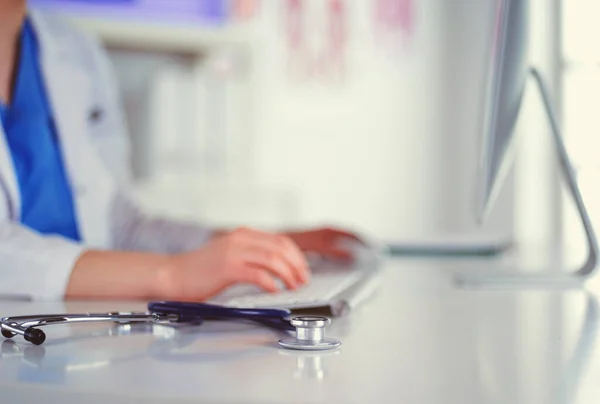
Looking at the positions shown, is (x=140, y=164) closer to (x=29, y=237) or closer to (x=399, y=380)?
(x=29, y=237)

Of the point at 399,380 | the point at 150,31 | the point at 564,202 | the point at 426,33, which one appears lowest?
the point at 399,380

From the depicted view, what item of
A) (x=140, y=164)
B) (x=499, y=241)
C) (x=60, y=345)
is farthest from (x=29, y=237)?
(x=140, y=164)

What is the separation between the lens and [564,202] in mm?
3455

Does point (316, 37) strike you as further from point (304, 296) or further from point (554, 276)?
point (304, 296)

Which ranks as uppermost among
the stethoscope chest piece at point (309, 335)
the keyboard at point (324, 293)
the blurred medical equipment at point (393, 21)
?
the blurred medical equipment at point (393, 21)

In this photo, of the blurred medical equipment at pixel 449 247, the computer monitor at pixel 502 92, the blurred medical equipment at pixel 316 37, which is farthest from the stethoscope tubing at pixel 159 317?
the blurred medical equipment at pixel 316 37

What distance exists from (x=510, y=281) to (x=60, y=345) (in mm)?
557

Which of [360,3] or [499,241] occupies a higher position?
[360,3]

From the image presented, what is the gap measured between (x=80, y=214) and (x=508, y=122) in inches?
20.8

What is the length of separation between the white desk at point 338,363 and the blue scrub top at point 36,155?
1.04 feet

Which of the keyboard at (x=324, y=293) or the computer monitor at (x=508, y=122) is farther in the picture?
the computer monitor at (x=508, y=122)

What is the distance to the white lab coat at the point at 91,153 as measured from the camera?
3.21 ft

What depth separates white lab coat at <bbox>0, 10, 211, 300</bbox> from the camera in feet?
3.21

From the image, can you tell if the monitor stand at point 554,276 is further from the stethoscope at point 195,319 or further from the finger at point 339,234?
the stethoscope at point 195,319
